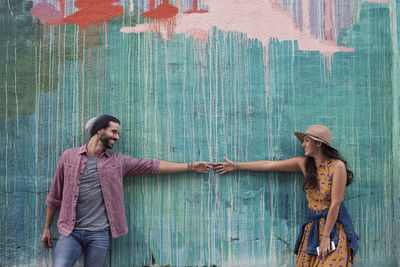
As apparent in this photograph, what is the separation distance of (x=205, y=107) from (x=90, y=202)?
156 centimetres

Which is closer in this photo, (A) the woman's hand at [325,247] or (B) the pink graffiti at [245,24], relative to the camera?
(A) the woman's hand at [325,247]

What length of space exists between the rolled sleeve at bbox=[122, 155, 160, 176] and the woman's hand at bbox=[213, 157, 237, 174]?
0.66 metres

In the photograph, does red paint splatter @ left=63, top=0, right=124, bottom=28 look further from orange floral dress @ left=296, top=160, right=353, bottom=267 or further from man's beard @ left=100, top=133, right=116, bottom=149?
orange floral dress @ left=296, top=160, right=353, bottom=267

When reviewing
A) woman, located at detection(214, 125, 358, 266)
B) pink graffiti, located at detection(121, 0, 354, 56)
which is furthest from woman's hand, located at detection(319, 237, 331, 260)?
pink graffiti, located at detection(121, 0, 354, 56)

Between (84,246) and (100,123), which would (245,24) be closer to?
(100,123)

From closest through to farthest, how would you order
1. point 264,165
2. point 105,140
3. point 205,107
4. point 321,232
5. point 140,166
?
point 321,232 < point 105,140 < point 140,166 < point 264,165 < point 205,107

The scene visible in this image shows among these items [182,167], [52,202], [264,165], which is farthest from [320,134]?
[52,202]

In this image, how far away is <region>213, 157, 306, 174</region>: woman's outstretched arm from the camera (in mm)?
3459

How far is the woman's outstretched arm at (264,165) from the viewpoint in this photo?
11.3ft

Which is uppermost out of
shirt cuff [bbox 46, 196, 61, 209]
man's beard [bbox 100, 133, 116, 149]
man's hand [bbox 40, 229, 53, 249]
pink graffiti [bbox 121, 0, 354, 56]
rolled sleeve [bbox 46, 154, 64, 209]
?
pink graffiti [bbox 121, 0, 354, 56]

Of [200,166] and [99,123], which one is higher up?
[99,123]

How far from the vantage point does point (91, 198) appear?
321cm

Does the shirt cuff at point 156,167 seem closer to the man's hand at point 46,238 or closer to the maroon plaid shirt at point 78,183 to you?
the maroon plaid shirt at point 78,183

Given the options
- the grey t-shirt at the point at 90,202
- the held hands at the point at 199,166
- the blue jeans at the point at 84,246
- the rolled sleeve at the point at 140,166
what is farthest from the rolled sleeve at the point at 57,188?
the held hands at the point at 199,166
